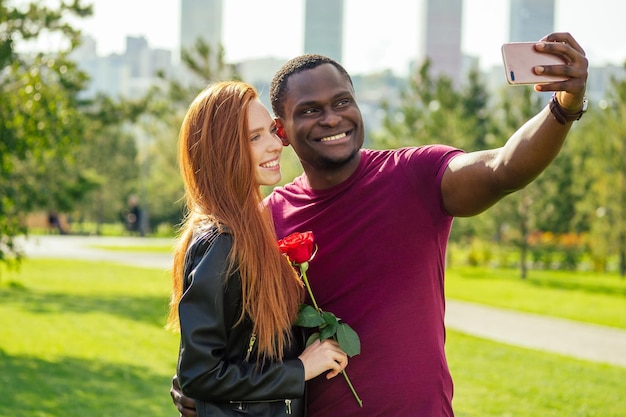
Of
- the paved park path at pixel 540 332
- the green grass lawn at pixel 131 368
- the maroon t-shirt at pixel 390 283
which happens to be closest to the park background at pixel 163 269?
the green grass lawn at pixel 131 368

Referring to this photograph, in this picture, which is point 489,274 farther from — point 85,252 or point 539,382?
point 539,382

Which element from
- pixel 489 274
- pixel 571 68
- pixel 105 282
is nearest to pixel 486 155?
pixel 571 68

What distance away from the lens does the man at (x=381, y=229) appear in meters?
2.93

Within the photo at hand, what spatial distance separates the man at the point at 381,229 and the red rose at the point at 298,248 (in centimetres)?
20

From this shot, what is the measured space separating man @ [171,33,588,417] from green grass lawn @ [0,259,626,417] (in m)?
1.41

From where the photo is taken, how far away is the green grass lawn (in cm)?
777

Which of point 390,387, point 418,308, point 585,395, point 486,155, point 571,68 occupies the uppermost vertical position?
point 571,68

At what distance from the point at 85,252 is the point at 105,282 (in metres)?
10.2

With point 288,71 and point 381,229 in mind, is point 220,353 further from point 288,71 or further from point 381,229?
point 288,71

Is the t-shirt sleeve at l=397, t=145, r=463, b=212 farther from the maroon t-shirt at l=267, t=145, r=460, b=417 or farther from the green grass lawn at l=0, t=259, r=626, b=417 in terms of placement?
the green grass lawn at l=0, t=259, r=626, b=417

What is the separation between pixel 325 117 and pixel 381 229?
45 cm

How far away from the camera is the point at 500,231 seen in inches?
1026

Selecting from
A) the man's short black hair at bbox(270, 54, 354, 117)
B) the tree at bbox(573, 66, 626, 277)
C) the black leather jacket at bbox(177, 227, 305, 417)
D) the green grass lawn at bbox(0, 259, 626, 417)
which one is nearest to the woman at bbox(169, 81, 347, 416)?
the black leather jacket at bbox(177, 227, 305, 417)

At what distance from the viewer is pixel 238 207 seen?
114 inches
